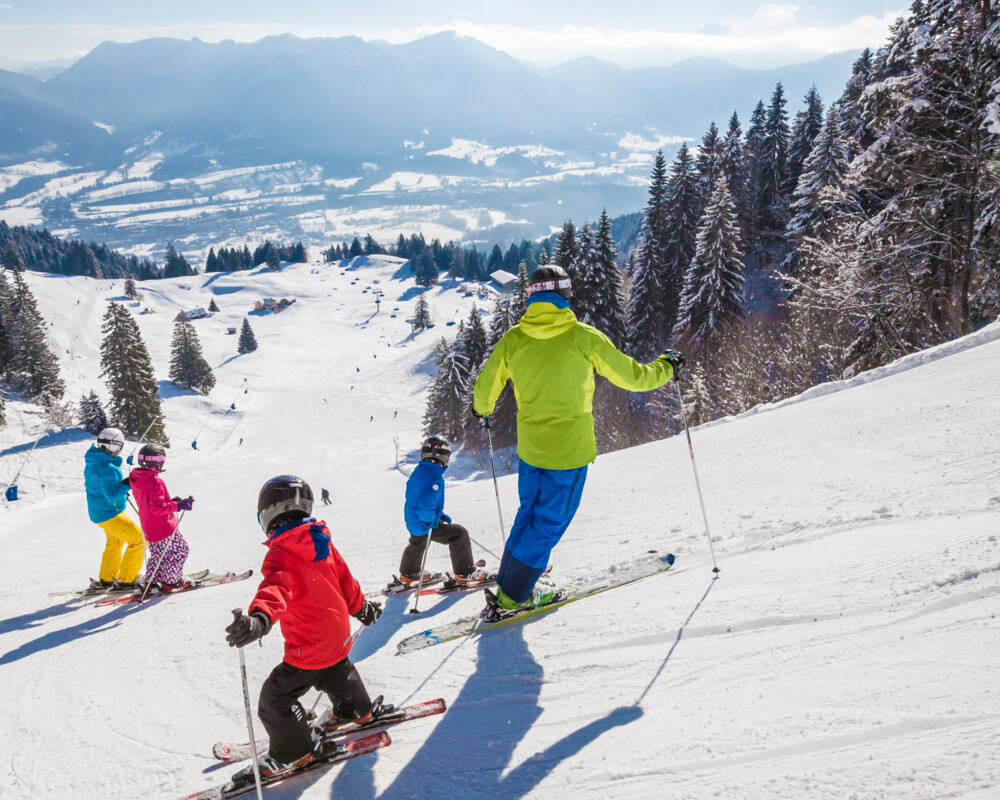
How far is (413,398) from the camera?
60719 millimetres

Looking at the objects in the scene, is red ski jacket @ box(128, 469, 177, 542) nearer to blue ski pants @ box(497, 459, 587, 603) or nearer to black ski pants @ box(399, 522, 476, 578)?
black ski pants @ box(399, 522, 476, 578)

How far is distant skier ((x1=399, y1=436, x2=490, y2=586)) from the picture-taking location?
5.21 m

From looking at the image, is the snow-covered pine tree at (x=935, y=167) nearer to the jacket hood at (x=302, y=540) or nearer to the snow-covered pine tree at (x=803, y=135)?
the jacket hood at (x=302, y=540)

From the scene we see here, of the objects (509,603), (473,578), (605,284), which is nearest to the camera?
(509,603)

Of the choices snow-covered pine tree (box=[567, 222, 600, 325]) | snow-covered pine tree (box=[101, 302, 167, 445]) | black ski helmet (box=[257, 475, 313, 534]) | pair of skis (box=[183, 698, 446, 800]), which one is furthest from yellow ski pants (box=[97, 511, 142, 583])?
snow-covered pine tree (box=[101, 302, 167, 445])

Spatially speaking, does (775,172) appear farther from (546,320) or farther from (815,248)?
(546,320)

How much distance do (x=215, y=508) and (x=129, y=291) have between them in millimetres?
113416

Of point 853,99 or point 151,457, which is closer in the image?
point 151,457

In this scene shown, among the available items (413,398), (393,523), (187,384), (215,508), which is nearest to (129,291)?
(187,384)

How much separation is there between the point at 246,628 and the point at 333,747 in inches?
41.9

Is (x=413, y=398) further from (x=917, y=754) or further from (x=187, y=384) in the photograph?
(x=917, y=754)

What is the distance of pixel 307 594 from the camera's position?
2.93 metres

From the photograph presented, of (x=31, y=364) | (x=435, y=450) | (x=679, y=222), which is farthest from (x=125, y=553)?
(x=31, y=364)

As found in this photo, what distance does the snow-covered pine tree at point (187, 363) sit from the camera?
57.3m
